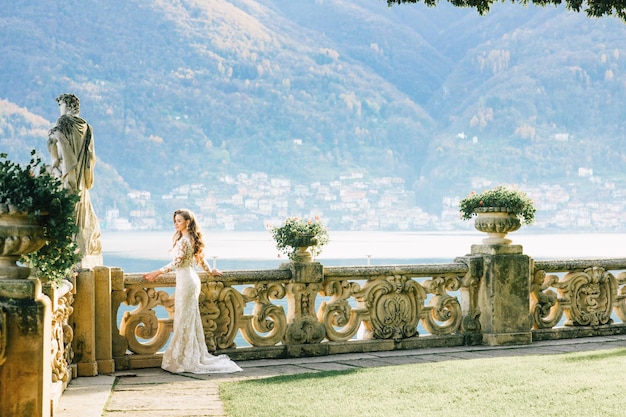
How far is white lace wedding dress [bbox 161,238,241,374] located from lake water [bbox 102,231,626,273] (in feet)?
163

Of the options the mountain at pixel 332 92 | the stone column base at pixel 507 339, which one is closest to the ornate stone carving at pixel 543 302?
the stone column base at pixel 507 339

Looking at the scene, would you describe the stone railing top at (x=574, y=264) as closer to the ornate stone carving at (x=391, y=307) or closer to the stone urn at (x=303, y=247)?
the ornate stone carving at (x=391, y=307)

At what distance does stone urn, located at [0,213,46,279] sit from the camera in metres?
4.97

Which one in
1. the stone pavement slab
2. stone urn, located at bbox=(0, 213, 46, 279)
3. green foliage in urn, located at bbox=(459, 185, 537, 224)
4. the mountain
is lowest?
the stone pavement slab

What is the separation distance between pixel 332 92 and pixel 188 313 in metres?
91.8

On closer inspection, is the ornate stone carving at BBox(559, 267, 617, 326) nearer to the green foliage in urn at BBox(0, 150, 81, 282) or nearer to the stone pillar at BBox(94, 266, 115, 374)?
the stone pillar at BBox(94, 266, 115, 374)

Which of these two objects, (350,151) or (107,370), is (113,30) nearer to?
(350,151)

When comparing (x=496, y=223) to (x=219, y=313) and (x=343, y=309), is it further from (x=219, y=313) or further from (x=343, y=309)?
(x=219, y=313)

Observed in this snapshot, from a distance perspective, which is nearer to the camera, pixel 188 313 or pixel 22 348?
pixel 22 348

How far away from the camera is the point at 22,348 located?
4.99 m

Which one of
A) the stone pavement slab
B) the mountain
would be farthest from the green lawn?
the mountain

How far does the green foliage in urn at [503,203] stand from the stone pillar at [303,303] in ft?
6.52

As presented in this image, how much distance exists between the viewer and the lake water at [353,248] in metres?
64.9

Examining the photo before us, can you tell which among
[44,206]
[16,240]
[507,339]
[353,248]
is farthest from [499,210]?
[353,248]
